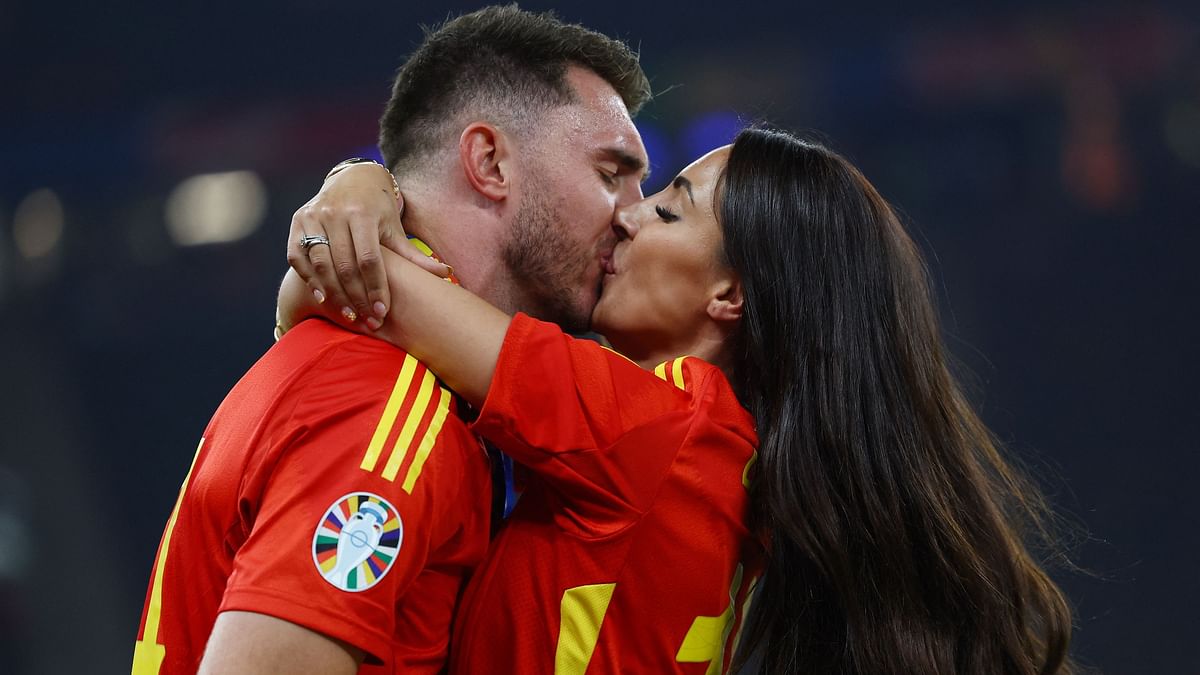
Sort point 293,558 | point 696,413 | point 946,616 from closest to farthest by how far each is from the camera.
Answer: point 293,558 < point 696,413 < point 946,616

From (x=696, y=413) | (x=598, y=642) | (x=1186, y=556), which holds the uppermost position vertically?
(x=696, y=413)

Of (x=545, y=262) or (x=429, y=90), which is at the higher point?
(x=429, y=90)

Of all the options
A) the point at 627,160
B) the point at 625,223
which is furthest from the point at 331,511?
the point at 627,160

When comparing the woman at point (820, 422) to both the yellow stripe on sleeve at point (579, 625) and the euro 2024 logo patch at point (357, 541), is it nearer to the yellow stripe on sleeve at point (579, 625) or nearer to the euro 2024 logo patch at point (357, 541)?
the yellow stripe on sleeve at point (579, 625)

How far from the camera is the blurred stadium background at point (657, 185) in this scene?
3.93m

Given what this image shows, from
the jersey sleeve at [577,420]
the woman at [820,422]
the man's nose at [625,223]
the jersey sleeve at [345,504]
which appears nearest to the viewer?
the jersey sleeve at [345,504]

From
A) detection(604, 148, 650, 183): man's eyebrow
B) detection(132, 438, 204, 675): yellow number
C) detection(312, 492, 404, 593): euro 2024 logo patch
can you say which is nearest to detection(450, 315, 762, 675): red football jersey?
detection(312, 492, 404, 593): euro 2024 logo patch

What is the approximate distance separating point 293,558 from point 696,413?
622 millimetres

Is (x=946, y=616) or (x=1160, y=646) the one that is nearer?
(x=946, y=616)

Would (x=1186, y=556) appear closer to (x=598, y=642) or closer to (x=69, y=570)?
(x=598, y=642)

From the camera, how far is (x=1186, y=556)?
12.3ft

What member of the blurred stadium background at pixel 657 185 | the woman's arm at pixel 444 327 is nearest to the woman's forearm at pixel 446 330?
the woman's arm at pixel 444 327

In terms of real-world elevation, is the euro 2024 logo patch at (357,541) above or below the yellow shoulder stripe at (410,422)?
below

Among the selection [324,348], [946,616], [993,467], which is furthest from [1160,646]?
[324,348]
